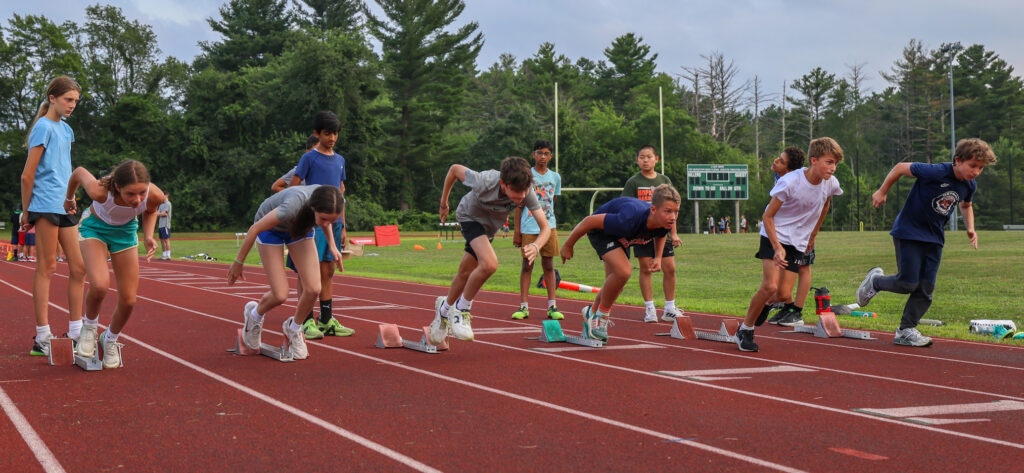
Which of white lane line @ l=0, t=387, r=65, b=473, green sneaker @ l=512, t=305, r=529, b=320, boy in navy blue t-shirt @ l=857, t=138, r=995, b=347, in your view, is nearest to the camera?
white lane line @ l=0, t=387, r=65, b=473

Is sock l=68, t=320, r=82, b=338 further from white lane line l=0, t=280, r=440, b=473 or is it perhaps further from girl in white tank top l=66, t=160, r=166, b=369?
white lane line l=0, t=280, r=440, b=473

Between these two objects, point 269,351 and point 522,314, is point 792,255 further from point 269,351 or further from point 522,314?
point 269,351

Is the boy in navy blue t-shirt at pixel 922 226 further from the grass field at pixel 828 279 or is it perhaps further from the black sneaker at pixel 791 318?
the black sneaker at pixel 791 318

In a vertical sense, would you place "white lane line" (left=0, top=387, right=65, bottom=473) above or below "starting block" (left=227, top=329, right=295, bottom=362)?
below

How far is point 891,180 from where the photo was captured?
7578 millimetres

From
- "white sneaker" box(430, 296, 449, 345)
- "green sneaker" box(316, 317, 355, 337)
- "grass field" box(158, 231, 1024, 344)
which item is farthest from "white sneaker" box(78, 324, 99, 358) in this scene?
"grass field" box(158, 231, 1024, 344)

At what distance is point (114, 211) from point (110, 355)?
1.01 m

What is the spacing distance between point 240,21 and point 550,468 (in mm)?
69498

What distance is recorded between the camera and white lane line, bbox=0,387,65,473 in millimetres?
3844

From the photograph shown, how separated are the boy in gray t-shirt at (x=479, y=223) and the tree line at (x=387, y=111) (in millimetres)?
46648

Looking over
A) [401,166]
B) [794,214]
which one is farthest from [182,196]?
[794,214]

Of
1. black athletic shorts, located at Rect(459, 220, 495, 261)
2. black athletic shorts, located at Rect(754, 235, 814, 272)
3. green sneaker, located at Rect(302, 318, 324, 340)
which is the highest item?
black athletic shorts, located at Rect(459, 220, 495, 261)

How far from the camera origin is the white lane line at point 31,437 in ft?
12.6

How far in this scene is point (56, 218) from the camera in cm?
636
